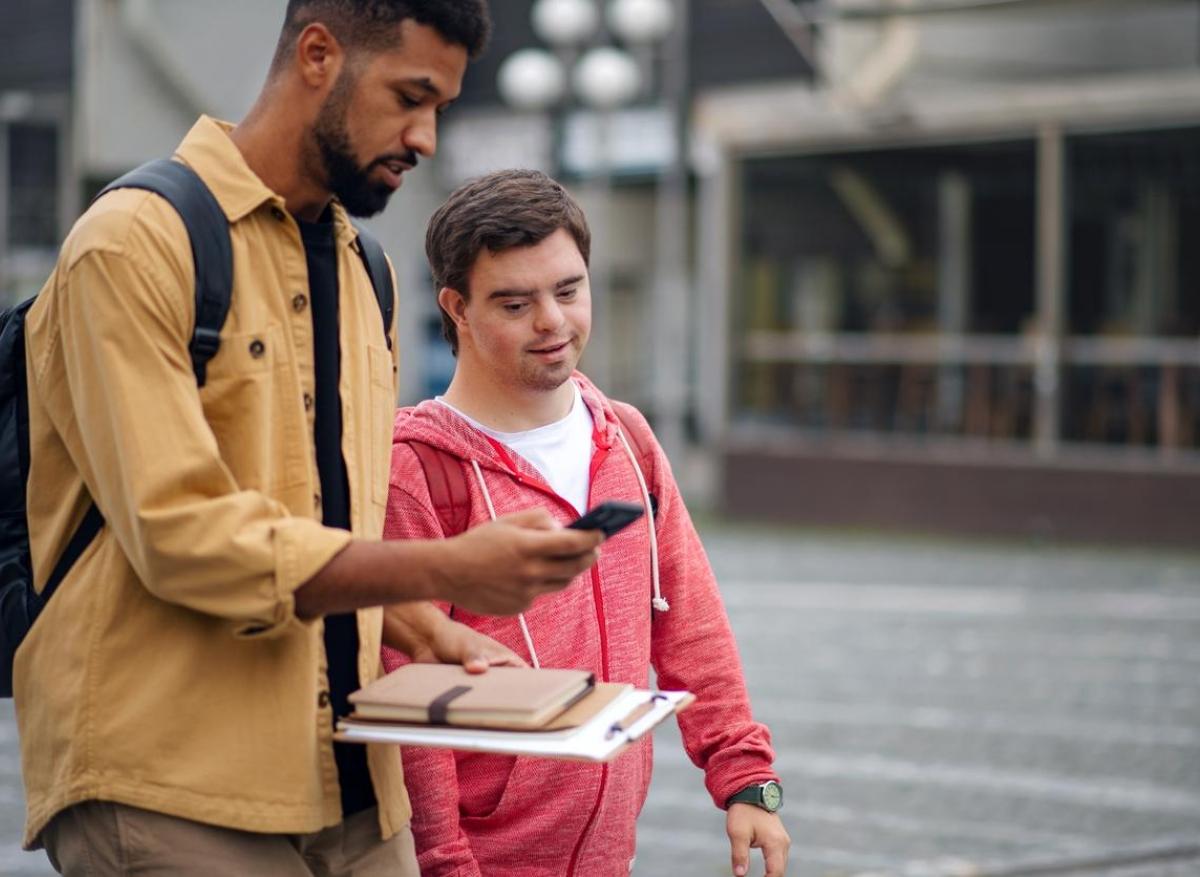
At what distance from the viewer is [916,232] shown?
74.4ft

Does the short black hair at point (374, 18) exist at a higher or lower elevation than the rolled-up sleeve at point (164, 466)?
higher

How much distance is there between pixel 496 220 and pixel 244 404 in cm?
76

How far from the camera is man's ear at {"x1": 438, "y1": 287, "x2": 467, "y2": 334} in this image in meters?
3.22

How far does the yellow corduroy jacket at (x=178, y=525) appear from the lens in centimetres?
233

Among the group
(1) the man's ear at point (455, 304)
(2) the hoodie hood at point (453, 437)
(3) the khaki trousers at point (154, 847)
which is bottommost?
(3) the khaki trousers at point (154, 847)

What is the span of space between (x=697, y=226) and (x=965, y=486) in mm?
10507

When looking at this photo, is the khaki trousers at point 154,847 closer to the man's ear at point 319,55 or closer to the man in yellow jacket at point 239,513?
the man in yellow jacket at point 239,513

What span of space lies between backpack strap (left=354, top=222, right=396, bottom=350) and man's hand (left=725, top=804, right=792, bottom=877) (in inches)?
38.9

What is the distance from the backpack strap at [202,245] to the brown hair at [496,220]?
69cm

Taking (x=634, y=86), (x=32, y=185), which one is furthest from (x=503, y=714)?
(x=32, y=185)

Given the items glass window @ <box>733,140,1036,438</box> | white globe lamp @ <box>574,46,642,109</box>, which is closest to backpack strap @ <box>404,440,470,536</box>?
glass window @ <box>733,140,1036,438</box>

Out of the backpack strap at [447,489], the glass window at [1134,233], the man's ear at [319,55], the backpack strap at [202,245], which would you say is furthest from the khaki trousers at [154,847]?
the glass window at [1134,233]

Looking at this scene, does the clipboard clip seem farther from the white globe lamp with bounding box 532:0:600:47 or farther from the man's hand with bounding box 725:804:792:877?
the white globe lamp with bounding box 532:0:600:47

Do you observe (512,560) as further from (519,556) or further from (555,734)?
(555,734)
